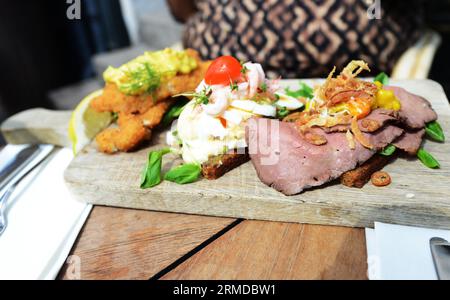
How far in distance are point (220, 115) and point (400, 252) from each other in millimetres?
856

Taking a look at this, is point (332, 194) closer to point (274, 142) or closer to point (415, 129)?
point (274, 142)

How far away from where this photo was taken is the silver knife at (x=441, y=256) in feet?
3.65

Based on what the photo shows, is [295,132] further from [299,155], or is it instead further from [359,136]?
[359,136]

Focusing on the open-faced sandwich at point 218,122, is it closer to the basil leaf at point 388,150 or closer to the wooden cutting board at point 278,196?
the wooden cutting board at point 278,196

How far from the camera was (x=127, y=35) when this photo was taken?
483 cm

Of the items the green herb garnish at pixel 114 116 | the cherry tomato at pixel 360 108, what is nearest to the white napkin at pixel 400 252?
the cherry tomato at pixel 360 108

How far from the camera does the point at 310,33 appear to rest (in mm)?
2385

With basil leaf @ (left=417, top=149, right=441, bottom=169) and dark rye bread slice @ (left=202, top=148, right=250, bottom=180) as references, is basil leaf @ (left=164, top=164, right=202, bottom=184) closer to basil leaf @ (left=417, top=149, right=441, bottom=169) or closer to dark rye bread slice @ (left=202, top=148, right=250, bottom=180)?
dark rye bread slice @ (left=202, top=148, right=250, bottom=180)

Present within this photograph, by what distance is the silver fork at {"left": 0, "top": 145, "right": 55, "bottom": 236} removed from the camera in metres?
1.59

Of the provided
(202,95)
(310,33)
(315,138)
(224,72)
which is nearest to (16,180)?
(202,95)

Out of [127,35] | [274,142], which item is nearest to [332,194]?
[274,142]

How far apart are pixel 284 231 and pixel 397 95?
822 millimetres

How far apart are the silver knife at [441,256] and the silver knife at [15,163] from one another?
6.15 ft
